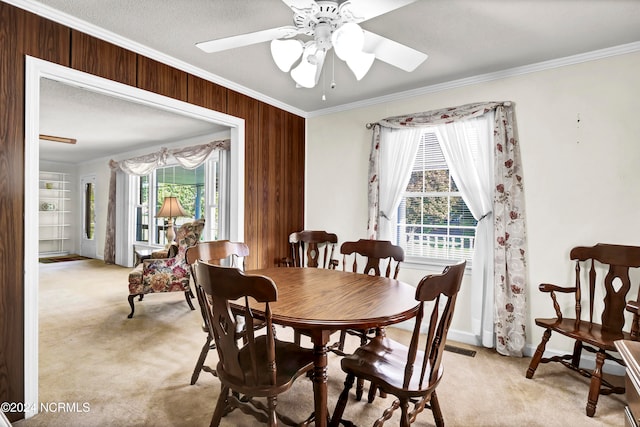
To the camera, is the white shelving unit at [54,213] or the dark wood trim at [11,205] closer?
the dark wood trim at [11,205]

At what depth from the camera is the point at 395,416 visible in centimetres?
198

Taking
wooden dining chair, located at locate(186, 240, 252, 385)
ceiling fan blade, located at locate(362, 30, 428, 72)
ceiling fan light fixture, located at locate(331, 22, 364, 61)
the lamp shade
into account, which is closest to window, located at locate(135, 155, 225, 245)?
the lamp shade

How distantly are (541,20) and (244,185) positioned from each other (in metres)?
2.70

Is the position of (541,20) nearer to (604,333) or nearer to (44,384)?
(604,333)

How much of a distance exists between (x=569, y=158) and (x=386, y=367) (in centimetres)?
228

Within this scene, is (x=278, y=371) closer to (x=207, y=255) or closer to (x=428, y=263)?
(x=207, y=255)

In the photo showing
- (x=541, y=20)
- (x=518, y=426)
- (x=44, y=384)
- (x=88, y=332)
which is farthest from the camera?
(x=88, y=332)

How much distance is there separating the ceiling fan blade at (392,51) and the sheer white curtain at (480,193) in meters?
1.41

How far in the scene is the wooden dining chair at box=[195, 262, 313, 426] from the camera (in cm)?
132

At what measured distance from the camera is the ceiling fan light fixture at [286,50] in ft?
5.37

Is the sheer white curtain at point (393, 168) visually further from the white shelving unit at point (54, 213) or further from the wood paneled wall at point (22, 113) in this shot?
the white shelving unit at point (54, 213)

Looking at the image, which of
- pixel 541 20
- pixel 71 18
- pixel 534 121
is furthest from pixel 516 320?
pixel 71 18

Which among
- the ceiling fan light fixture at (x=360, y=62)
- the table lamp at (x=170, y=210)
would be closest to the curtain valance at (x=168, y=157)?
the table lamp at (x=170, y=210)

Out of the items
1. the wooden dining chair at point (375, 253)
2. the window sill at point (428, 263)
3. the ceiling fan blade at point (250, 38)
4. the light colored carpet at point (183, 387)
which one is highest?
the ceiling fan blade at point (250, 38)
